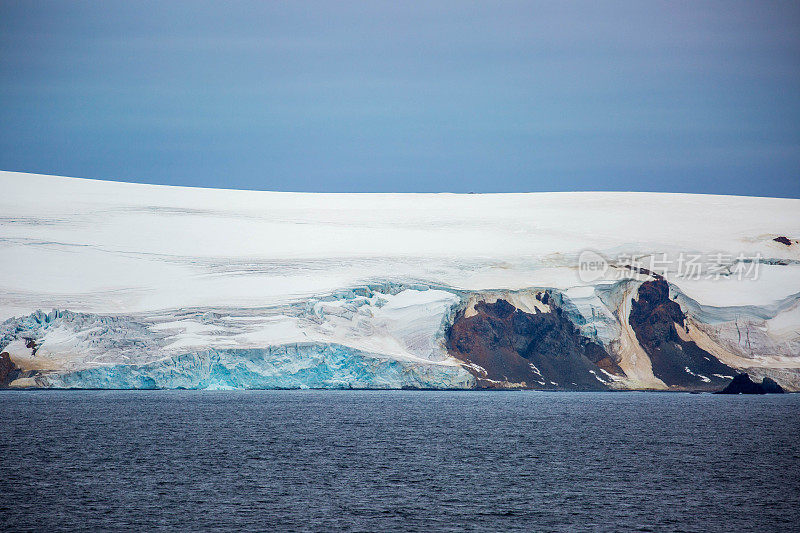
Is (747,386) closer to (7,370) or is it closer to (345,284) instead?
(345,284)

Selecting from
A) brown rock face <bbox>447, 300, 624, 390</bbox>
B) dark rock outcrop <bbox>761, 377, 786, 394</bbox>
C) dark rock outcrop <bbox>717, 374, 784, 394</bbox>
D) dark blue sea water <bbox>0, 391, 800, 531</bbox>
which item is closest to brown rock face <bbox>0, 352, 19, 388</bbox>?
dark blue sea water <bbox>0, 391, 800, 531</bbox>

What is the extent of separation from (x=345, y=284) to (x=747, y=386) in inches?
1029

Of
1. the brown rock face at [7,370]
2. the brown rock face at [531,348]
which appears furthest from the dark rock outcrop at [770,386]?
the brown rock face at [7,370]

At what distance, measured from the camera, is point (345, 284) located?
67.5 m

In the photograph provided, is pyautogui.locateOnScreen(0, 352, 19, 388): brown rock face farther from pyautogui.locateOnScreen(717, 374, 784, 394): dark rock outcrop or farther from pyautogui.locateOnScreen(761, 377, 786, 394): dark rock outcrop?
pyautogui.locateOnScreen(761, 377, 786, 394): dark rock outcrop

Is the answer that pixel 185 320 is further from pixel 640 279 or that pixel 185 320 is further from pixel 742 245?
pixel 742 245

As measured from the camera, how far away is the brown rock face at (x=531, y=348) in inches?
2504

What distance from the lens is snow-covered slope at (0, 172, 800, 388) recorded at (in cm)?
5806

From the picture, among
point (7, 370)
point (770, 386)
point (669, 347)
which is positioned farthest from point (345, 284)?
point (770, 386)

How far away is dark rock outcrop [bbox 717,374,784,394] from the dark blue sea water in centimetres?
1475

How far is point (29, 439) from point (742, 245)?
58700 millimetres

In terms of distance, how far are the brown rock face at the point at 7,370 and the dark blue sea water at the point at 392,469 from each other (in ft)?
25.5

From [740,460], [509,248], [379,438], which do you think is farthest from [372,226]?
[740,460]

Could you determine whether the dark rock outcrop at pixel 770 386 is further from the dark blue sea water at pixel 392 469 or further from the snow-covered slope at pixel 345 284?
the dark blue sea water at pixel 392 469
